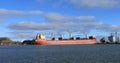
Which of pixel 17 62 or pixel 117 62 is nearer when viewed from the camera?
pixel 117 62

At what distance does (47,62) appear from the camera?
66.4m

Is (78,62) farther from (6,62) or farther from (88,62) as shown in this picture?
(6,62)

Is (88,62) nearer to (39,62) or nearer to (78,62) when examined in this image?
(78,62)

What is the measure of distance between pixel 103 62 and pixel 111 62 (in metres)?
1.50

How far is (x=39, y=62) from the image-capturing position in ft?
220

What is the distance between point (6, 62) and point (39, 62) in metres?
8.33

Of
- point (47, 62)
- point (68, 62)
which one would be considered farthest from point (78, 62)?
point (47, 62)

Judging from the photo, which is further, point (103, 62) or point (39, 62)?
point (39, 62)

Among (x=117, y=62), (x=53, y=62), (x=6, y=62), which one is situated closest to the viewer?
(x=117, y=62)

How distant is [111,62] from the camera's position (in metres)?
62.7

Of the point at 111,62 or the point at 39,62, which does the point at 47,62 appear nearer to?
the point at 39,62

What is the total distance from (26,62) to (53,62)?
6.27m

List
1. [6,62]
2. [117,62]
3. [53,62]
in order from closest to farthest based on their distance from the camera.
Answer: [117,62], [53,62], [6,62]

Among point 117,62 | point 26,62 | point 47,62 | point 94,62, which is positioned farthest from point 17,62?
point 117,62
